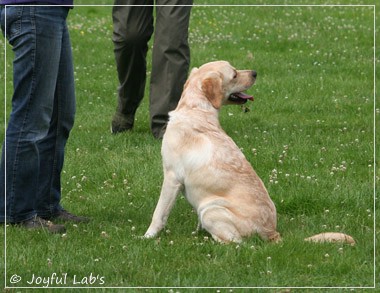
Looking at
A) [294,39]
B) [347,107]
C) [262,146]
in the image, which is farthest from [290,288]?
[294,39]

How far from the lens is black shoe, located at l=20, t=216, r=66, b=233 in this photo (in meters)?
7.53

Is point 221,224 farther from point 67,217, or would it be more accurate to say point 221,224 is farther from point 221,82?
point 67,217

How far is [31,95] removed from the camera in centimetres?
730

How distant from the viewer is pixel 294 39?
16219 millimetres

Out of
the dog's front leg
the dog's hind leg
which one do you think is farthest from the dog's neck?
the dog's hind leg

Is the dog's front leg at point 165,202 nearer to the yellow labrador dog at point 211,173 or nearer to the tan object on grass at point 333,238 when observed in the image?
the yellow labrador dog at point 211,173

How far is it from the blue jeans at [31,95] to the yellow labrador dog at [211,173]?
3.19 ft

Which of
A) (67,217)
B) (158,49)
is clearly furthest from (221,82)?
(158,49)

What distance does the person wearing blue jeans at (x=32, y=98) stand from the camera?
7.17 meters

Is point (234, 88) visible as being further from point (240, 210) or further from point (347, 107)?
point (347, 107)

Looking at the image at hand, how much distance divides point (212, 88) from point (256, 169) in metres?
1.96

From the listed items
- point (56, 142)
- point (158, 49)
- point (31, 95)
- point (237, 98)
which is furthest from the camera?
point (158, 49)

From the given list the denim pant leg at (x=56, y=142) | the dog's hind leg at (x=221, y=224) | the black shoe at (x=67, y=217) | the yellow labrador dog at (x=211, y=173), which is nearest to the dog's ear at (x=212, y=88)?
the yellow labrador dog at (x=211, y=173)

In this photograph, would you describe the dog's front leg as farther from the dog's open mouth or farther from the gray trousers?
the gray trousers
